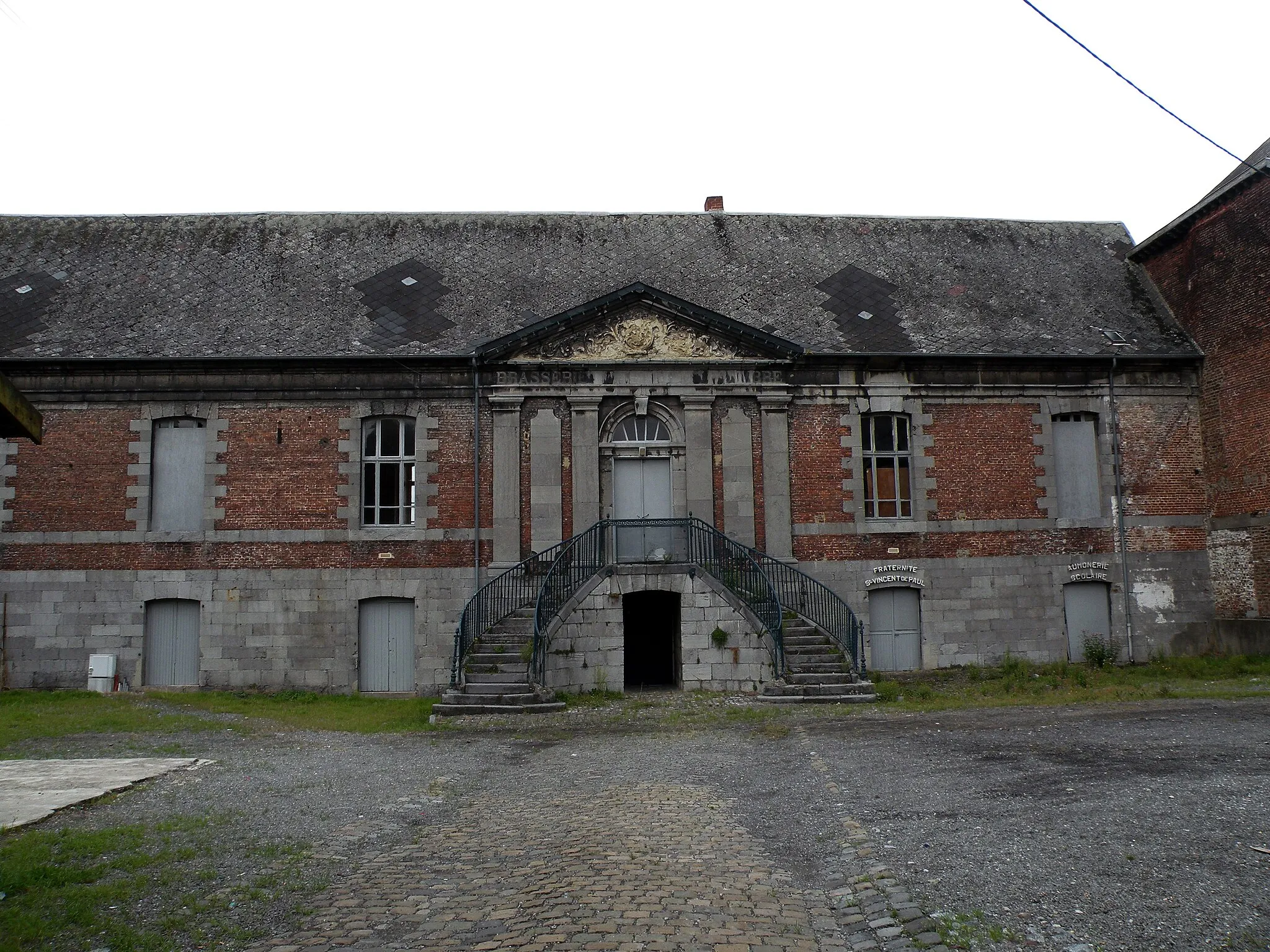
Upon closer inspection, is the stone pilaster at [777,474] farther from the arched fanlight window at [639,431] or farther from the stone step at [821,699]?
the stone step at [821,699]

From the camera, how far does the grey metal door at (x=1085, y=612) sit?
697 inches

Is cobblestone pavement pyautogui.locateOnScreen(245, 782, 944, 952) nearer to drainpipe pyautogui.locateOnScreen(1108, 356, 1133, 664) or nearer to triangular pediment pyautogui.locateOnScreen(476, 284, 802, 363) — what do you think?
triangular pediment pyautogui.locateOnScreen(476, 284, 802, 363)

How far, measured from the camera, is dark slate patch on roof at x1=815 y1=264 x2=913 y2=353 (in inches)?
702

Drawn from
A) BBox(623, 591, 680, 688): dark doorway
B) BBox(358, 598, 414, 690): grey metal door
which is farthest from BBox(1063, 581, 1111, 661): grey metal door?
BBox(358, 598, 414, 690): grey metal door

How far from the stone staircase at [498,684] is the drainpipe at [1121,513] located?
10218 millimetres

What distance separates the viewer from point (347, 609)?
1655cm

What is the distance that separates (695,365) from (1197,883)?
12555 mm

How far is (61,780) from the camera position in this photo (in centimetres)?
894

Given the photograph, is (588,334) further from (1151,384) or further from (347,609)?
(1151,384)

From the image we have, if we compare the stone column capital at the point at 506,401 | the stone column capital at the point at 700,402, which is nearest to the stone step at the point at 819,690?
the stone column capital at the point at 700,402

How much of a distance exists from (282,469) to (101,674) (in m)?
4.21

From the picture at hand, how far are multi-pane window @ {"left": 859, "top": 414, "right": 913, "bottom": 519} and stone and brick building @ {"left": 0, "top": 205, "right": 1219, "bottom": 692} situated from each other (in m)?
0.06

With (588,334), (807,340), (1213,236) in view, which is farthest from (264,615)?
(1213,236)

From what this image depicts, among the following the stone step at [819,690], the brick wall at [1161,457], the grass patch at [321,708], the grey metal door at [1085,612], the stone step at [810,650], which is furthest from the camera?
the brick wall at [1161,457]
